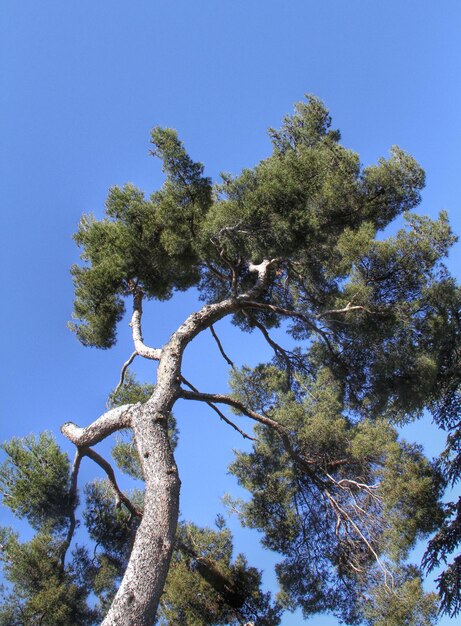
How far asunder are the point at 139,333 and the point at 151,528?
394 cm

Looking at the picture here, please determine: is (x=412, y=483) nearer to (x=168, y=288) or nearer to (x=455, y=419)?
(x=455, y=419)

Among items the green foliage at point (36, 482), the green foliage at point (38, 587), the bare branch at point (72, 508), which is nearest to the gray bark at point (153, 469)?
the bare branch at point (72, 508)

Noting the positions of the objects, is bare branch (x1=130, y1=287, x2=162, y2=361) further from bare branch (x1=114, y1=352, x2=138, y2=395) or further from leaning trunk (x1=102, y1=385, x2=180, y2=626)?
leaning trunk (x1=102, y1=385, x2=180, y2=626)

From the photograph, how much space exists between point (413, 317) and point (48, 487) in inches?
235

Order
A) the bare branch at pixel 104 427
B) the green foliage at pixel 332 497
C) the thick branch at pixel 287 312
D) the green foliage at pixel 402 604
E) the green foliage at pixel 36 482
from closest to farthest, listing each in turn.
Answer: the green foliage at pixel 402 604
the bare branch at pixel 104 427
the green foliage at pixel 332 497
the green foliage at pixel 36 482
the thick branch at pixel 287 312

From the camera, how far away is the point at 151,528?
16.8 ft

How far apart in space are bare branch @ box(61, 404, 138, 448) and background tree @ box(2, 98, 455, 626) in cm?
2

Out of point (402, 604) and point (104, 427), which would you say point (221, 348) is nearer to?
point (104, 427)

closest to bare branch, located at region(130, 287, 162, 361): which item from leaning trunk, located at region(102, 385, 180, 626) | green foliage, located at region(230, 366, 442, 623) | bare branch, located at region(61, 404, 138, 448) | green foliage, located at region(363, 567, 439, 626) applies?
bare branch, located at region(61, 404, 138, 448)

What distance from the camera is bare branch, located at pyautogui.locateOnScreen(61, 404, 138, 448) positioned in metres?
6.50

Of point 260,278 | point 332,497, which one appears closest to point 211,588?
point 332,497

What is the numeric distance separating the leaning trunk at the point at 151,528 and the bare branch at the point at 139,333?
1.27 m

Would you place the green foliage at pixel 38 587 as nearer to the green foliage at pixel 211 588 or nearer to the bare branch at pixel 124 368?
the green foliage at pixel 211 588

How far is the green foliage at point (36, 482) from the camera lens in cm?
749
